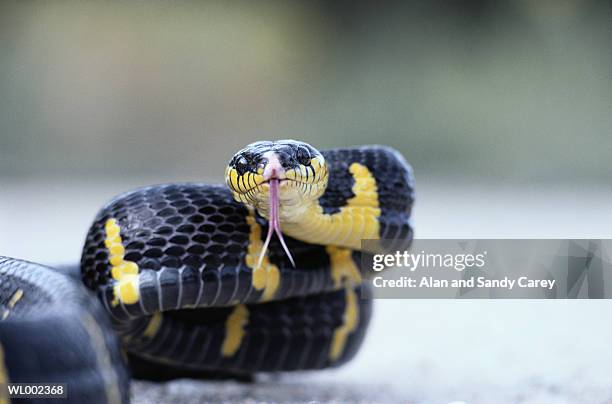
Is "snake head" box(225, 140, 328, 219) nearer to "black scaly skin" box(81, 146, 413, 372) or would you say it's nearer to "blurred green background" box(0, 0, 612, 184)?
"black scaly skin" box(81, 146, 413, 372)

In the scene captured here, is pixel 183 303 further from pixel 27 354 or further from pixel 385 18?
pixel 385 18

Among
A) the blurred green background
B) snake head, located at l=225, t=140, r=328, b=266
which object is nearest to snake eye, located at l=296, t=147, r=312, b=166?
snake head, located at l=225, t=140, r=328, b=266

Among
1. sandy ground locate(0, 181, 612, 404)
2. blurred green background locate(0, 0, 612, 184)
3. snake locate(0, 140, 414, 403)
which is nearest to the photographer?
snake locate(0, 140, 414, 403)

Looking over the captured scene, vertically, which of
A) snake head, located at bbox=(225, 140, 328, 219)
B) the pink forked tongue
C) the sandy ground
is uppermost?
snake head, located at bbox=(225, 140, 328, 219)

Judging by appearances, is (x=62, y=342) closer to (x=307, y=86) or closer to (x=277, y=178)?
(x=277, y=178)

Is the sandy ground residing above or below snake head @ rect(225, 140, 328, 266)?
below

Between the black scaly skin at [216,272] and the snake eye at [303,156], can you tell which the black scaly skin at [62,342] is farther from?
the snake eye at [303,156]

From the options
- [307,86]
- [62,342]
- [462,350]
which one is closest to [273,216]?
[62,342]

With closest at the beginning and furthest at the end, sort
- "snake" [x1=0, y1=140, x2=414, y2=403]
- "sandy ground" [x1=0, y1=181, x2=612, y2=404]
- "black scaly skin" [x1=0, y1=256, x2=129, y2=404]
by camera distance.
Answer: "black scaly skin" [x1=0, y1=256, x2=129, y2=404], "snake" [x1=0, y1=140, x2=414, y2=403], "sandy ground" [x1=0, y1=181, x2=612, y2=404]
